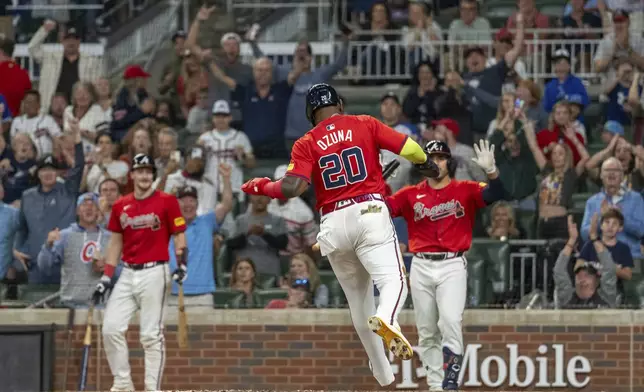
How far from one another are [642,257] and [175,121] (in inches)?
201

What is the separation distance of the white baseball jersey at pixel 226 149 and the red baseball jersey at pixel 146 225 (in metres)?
2.34

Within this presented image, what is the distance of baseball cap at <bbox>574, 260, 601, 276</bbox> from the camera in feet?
37.6

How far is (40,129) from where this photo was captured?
45.3ft

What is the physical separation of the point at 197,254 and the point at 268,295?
2.44 feet

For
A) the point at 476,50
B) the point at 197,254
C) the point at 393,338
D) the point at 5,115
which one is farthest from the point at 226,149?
the point at 393,338

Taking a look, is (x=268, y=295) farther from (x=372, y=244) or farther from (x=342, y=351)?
(x=372, y=244)

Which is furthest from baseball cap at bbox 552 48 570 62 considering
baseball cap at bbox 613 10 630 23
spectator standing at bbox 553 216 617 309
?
spectator standing at bbox 553 216 617 309

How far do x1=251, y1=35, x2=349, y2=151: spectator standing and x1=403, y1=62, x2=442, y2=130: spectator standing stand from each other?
872 mm

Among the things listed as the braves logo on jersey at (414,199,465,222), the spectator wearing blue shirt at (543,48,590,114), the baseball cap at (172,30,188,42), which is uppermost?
the baseball cap at (172,30,188,42)

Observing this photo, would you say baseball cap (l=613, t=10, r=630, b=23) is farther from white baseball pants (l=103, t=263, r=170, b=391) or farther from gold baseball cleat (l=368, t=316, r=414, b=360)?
gold baseball cleat (l=368, t=316, r=414, b=360)

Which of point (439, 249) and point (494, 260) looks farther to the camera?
point (494, 260)

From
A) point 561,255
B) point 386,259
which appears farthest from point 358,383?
point 386,259

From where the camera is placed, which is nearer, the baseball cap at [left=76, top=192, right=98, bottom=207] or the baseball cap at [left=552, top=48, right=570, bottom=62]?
the baseball cap at [left=76, top=192, right=98, bottom=207]

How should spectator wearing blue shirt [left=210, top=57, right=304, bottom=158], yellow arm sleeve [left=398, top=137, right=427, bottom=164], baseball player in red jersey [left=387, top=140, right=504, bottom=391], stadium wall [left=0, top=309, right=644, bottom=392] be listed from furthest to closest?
spectator wearing blue shirt [left=210, top=57, right=304, bottom=158] → stadium wall [left=0, top=309, right=644, bottom=392] → baseball player in red jersey [left=387, top=140, right=504, bottom=391] → yellow arm sleeve [left=398, top=137, right=427, bottom=164]
